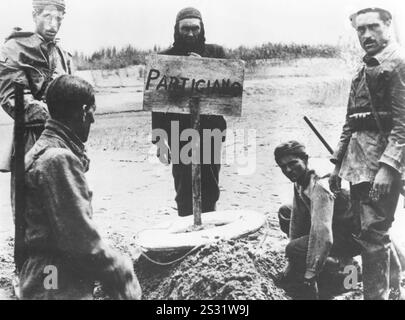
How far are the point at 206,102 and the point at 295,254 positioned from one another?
1.35 metres

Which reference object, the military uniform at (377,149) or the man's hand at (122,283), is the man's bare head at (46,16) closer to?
the man's hand at (122,283)

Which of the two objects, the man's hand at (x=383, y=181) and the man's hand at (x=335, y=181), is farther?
the man's hand at (x=335, y=181)

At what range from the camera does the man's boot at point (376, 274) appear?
3.60 m

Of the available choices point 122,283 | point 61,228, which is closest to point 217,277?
point 122,283

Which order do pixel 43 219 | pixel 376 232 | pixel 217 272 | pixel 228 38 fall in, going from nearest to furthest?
pixel 43 219, pixel 376 232, pixel 217 272, pixel 228 38

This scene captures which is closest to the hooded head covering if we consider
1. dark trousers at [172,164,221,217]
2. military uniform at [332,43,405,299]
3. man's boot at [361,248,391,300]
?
dark trousers at [172,164,221,217]

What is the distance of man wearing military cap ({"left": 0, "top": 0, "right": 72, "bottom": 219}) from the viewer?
389 centimetres

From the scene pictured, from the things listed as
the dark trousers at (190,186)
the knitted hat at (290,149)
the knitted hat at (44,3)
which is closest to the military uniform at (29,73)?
the knitted hat at (44,3)

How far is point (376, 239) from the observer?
359 centimetres

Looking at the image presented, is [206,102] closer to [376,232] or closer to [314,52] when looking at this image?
[376,232]

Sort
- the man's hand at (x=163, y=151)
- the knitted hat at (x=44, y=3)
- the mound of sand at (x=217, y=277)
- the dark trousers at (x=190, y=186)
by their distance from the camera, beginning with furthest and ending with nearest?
the dark trousers at (x=190, y=186) → the man's hand at (x=163, y=151) → the knitted hat at (x=44, y=3) → the mound of sand at (x=217, y=277)

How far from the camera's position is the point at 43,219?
103 inches

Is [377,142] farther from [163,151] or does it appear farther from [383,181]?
[163,151]
